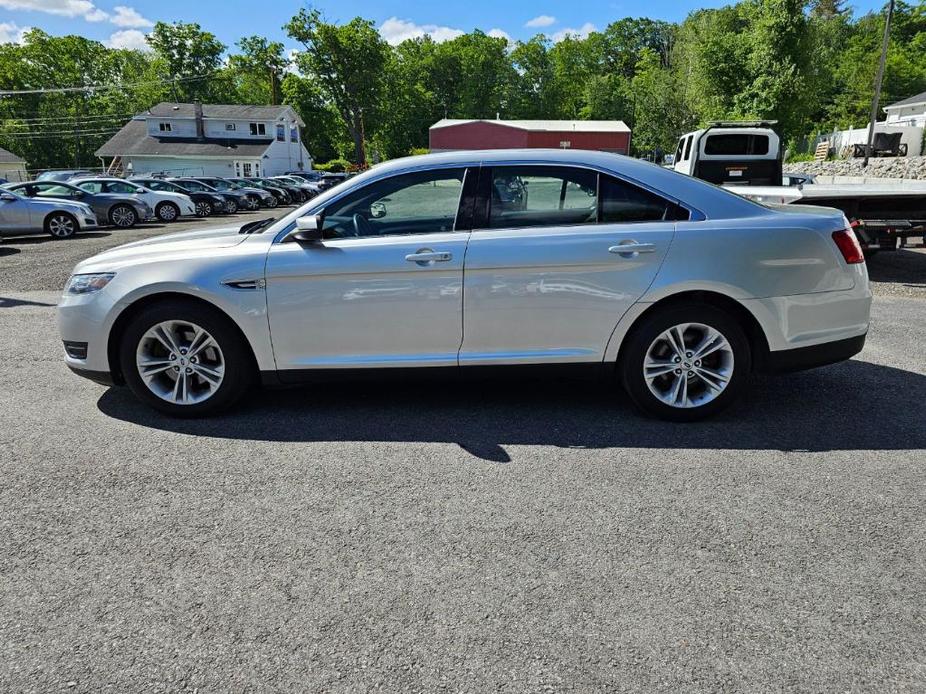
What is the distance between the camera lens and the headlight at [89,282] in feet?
14.1

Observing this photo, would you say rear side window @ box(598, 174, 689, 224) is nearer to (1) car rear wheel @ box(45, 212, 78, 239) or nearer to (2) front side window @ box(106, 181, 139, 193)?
(1) car rear wheel @ box(45, 212, 78, 239)

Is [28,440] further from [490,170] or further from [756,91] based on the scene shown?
[756,91]

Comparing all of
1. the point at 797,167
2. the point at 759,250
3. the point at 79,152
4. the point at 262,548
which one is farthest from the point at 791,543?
the point at 79,152

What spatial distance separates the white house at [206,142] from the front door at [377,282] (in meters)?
57.7

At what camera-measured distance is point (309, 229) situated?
4.04 metres

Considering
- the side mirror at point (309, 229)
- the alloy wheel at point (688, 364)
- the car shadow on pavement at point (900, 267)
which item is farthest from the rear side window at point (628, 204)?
the car shadow on pavement at point (900, 267)

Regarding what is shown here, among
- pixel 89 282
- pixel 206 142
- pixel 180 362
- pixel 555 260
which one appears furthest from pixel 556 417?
pixel 206 142

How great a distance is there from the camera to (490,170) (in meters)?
4.21

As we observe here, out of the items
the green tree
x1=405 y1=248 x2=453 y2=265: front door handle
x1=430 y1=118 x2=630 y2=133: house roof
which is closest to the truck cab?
x1=405 y1=248 x2=453 y2=265: front door handle

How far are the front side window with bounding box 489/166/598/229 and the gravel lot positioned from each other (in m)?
1.28

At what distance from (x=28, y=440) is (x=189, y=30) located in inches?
3865

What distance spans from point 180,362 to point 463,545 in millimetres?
2424

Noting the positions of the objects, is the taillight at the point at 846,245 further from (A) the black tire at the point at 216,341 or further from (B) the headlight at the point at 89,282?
(B) the headlight at the point at 89,282

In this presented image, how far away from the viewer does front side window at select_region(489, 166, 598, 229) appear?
4180mm
